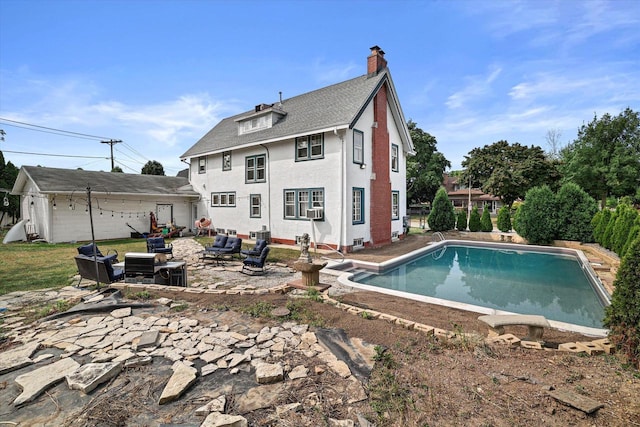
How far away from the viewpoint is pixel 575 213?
15609mm

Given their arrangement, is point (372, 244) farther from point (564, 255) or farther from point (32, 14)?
point (32, 14)

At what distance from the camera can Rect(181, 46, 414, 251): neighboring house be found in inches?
542

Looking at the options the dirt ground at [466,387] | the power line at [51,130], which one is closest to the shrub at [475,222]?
the dirt ground at [466,387]

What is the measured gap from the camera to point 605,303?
25.1 feet

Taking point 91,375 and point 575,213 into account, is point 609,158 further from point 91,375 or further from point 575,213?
point 91,375

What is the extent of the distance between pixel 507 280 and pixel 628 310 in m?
7.16

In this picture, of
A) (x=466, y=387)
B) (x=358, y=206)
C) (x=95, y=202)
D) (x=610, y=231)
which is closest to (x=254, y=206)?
(x=358, y=206)

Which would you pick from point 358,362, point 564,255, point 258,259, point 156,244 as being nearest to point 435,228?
point 564,255

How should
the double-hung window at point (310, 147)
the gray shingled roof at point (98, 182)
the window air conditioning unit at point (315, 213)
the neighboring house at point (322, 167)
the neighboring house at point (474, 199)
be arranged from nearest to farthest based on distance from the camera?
the neighboring house at point (322, 167)
the window air conditioning unit at point (315, 213)
the double-hung window at point (310, 147)
the gray shingled roof at point (98, 182)
the neighboring house at point (474, 199)

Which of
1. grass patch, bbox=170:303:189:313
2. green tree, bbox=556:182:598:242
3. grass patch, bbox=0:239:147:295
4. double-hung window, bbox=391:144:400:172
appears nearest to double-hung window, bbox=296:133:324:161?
double-hung window, bbox=391:144:400:172

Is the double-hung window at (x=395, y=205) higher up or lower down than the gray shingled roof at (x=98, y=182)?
lower down

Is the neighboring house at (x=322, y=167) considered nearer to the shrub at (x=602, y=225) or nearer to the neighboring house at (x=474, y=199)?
the shrub at (x=602, y=225)

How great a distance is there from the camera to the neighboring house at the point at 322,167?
13.8 meters

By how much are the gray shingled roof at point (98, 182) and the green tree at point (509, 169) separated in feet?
111
